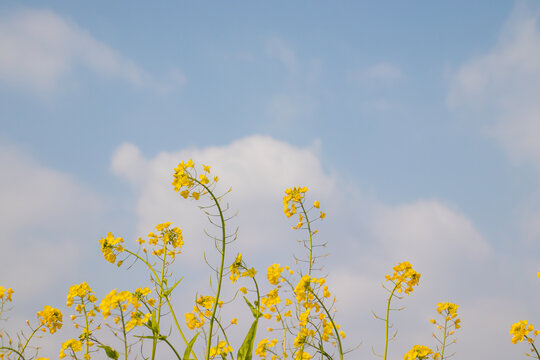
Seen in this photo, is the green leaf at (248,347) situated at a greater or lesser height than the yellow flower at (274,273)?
lesser

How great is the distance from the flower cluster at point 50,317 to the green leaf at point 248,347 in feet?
7.59

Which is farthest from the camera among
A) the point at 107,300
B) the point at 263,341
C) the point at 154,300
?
the point at 263,341

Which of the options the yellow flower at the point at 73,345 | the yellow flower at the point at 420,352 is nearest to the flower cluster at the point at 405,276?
the yellow flower at the point at 420,352

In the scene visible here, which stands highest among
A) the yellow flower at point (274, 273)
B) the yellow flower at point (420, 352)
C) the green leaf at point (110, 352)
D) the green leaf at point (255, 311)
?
the yellow flower at point (274, 273)

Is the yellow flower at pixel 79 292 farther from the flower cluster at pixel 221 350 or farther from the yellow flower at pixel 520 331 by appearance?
the yellow flower at pixel 520 331

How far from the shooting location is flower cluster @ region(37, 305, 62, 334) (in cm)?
459

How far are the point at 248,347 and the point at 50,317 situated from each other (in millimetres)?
2428

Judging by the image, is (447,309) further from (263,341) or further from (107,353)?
(107,353)

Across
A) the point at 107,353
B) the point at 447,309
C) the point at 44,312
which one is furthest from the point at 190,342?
the point at 447,309

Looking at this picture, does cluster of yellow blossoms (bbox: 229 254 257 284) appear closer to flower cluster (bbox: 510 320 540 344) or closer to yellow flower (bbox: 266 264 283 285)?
yellow flower (bbox: 266 264 283 285)

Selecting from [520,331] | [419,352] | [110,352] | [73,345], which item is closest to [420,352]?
[419,352]

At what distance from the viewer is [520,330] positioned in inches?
163

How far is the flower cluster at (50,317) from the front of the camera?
15.0ft

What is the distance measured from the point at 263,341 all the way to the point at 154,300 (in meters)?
1.00
